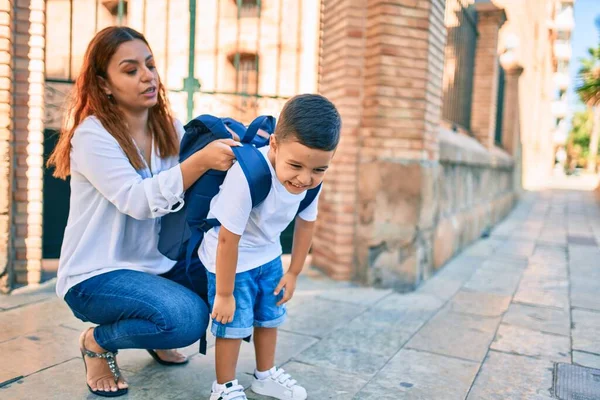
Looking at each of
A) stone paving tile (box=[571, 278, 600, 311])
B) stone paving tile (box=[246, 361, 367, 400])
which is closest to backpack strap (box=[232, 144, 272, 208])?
stone paving tile (box=[246, 361, 367, 400])

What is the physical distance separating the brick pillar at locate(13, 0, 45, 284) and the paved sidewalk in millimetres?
350

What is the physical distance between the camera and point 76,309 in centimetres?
246

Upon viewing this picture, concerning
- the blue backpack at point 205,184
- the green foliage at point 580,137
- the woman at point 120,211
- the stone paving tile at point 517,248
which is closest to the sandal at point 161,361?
the woman at point 120,211

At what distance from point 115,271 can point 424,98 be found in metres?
3.26

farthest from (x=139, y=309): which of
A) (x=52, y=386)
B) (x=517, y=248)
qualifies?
(x=517, y=248)

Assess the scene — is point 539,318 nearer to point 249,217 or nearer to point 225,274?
point 249,217

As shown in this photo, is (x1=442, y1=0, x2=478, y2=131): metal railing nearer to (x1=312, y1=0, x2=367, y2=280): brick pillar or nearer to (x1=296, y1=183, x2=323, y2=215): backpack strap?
(x1=312, y1=0, x2=367, y2=280): brick pillar

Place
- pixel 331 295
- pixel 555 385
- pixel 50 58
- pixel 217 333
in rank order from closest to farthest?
1. pixel 217 333
2. pixel 555 385
3. pixel 331 295
4. pixel 50 58

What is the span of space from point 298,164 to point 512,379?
1842mm

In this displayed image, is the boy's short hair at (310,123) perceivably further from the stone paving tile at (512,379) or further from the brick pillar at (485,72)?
the brick pillar at (485,72)

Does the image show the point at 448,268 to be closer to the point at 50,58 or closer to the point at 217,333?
the point at 217,333

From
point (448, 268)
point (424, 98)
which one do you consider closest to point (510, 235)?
point (448, 268)

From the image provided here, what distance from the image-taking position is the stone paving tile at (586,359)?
319 centimetres

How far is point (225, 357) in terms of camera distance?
231cm
